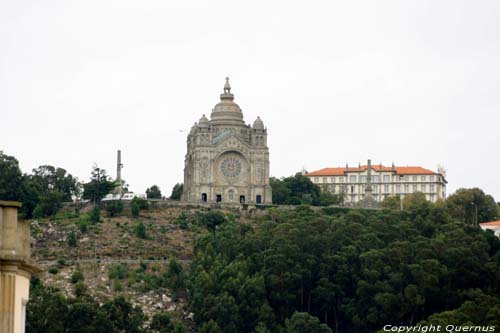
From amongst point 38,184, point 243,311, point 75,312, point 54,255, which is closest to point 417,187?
point 38,184

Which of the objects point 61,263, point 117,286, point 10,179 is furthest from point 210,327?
point 10,179

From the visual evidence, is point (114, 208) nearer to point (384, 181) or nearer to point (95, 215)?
point (95, 215)

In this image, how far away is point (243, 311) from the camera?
82250 mm

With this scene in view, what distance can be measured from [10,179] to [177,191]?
92.8 feet

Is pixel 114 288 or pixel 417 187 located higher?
pixel 417 187

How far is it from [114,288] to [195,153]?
33022 millimetres

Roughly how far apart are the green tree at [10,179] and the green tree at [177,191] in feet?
77.7

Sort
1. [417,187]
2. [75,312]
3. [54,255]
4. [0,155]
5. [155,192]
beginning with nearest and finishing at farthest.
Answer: [75,312] < [54,255] < [0,155] < [155,192] < [417,187]

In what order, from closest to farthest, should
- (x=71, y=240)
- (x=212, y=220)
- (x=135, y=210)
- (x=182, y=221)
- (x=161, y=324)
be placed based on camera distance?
1. (x=161, y=324)
2. (x=71, y=240)
3. (x=212, y=220)
4. (x=182, y=221)
5. (x=135, y=210)

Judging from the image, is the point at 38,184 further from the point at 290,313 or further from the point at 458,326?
the point at 458,326

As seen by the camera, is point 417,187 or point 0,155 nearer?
point 0,155

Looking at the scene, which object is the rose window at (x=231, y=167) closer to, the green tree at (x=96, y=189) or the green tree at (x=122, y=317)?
the green tree at (x=96, y=189)

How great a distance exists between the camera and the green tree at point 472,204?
Answer: 461 feet

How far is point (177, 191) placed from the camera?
14162 centimetres
